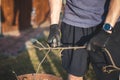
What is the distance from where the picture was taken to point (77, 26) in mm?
4391

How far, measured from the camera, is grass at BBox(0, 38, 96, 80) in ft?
22.2

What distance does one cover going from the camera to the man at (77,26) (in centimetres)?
418

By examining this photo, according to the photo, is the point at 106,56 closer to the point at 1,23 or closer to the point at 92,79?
the point at 92,79

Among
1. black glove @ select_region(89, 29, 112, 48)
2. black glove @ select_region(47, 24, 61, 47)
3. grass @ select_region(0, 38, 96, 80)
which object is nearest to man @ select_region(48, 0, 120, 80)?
black glove @ select_region(47, 24, 61, 47)

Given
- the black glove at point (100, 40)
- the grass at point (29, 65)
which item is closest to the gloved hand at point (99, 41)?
the black glove at point (100, 40)

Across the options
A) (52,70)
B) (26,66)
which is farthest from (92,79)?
(26,66)

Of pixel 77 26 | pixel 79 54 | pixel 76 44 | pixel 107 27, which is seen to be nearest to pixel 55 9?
pixel 77 26

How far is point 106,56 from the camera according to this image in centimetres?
420

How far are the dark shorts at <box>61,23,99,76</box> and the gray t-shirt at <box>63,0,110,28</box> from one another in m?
0.08

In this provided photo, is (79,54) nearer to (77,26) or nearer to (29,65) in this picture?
(77,26)

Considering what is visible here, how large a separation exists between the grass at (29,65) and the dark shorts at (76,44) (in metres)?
2.07

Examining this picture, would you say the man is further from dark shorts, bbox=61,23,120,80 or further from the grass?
the grass

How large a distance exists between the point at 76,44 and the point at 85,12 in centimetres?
40

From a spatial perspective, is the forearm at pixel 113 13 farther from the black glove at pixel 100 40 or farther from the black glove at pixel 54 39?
the black glove at pixel 54 39
